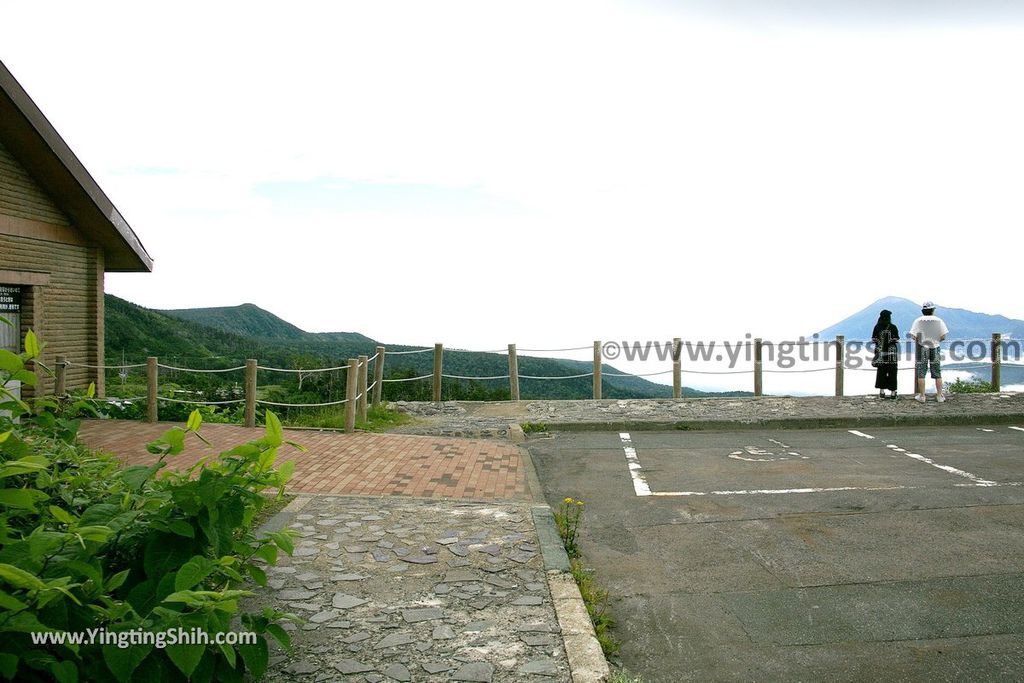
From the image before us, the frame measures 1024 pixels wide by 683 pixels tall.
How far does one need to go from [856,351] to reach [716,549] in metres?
Result: 12.7

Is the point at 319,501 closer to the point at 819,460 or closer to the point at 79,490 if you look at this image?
the point at 79,490

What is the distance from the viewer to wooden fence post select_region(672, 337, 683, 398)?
17312 mm

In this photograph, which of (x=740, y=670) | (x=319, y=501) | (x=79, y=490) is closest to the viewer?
(x=79, y=490)

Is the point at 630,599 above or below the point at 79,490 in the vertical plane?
below

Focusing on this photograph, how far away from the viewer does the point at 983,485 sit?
8.64 meters

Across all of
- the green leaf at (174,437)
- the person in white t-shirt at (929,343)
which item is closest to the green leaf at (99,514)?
the green leaf at (174,437)

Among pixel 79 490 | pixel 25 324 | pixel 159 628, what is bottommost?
pixel 159 628

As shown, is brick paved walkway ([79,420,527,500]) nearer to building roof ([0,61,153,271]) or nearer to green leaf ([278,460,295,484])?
building roof ([0,61,153,271])

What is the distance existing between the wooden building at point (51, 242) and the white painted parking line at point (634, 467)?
9.24 meters

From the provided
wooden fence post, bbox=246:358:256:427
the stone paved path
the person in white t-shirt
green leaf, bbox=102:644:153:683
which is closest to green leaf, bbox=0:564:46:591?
green leaf, bbox=102:644:153:683

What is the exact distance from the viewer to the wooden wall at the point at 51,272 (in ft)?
40.3

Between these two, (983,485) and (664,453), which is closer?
(983,485)

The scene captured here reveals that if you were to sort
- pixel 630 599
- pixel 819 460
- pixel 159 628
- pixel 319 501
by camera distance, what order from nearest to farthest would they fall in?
pixel 159 628
pixel 630 599
pixel 319 501
pixel 819 460

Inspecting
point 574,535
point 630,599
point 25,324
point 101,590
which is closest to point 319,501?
point 574,535
